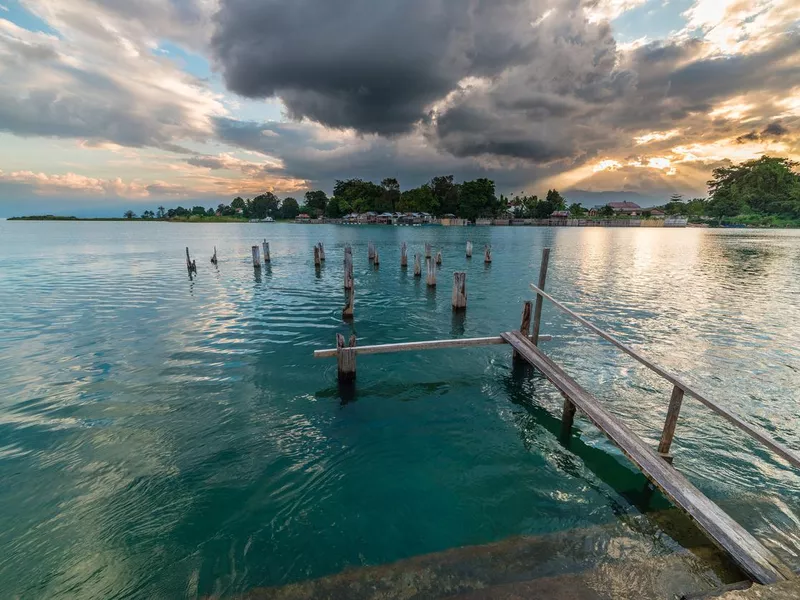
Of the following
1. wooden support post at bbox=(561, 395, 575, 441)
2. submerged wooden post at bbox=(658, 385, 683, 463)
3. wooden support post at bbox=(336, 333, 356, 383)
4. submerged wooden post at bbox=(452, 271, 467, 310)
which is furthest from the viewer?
submerged wooden post at bbox=(452, 271, 467, 310)

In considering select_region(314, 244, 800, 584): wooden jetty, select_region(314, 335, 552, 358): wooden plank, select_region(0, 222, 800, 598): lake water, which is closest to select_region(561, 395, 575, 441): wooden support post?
select_region(314, 244, 800, 584): wooden jetty

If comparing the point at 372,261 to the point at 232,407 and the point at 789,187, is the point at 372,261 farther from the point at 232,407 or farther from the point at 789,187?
the point at 789,187

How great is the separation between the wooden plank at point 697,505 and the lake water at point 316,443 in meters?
0.80

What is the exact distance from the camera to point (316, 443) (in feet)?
25.7

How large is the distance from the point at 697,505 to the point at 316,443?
6623 mm

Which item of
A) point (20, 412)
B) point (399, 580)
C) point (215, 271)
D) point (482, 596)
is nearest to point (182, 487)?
point (399, 580)

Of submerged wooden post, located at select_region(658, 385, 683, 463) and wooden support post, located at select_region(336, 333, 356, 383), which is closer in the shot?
submerged wooden post, located at select_region(658, 385, 683, 463)

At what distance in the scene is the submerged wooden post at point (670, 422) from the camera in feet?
19.6

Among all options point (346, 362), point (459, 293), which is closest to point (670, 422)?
point (346, 362)

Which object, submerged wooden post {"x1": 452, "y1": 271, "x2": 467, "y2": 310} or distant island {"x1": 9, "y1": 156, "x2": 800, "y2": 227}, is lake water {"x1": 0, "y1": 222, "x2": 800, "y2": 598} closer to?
submerged wooden post {"x1": 452, "y1": 271, "x2": 467, "y2": 310}

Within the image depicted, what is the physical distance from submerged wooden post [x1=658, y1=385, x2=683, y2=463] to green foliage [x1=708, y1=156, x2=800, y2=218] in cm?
17061

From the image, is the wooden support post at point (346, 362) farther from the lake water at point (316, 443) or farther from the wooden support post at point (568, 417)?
the wooden support post at point (568, 417)

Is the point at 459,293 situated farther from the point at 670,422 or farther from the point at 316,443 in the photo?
the point at 670,422

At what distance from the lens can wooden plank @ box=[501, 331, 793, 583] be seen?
4.15 m
